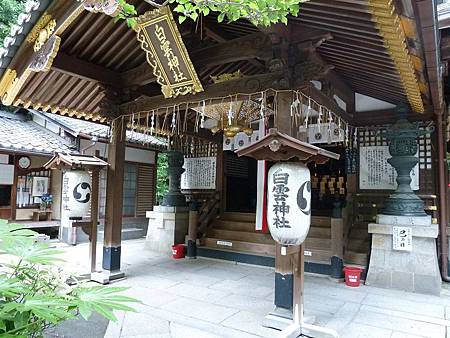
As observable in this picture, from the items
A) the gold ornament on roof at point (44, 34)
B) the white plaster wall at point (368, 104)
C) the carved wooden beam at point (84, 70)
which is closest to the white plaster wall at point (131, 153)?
the carved wooden beam at point (84, 70)

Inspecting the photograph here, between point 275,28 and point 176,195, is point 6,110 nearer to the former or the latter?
point 176,195

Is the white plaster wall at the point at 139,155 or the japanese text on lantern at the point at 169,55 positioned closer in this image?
the japanese text on lantern at the point at 169,55

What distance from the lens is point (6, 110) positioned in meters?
13.0

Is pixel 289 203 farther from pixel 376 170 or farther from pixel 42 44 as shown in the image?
pixel 376 170

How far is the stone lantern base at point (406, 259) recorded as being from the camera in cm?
553

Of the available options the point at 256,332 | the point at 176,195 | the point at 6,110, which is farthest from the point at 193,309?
the point at 6,110

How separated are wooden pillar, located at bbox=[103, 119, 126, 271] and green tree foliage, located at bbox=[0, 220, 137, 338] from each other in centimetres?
420

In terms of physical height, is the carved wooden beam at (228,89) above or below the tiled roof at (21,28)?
below

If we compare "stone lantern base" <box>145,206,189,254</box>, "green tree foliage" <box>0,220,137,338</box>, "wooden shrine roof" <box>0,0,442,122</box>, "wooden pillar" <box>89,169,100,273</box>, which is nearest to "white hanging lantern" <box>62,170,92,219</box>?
"wooden pillar" <box>89,169,100,273</box>

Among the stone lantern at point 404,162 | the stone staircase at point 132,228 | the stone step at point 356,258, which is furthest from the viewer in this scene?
the stone staircase at point 132,228

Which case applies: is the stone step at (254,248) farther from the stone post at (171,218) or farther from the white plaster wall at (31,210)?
the white plaster wall at (31,210)

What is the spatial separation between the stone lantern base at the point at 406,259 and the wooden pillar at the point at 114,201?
4.74 meters

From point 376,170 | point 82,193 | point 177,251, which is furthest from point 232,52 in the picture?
point 177,251

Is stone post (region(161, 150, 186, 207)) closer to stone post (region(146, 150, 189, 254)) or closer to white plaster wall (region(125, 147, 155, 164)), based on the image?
stone post (region(146, 150, 189, 254))
